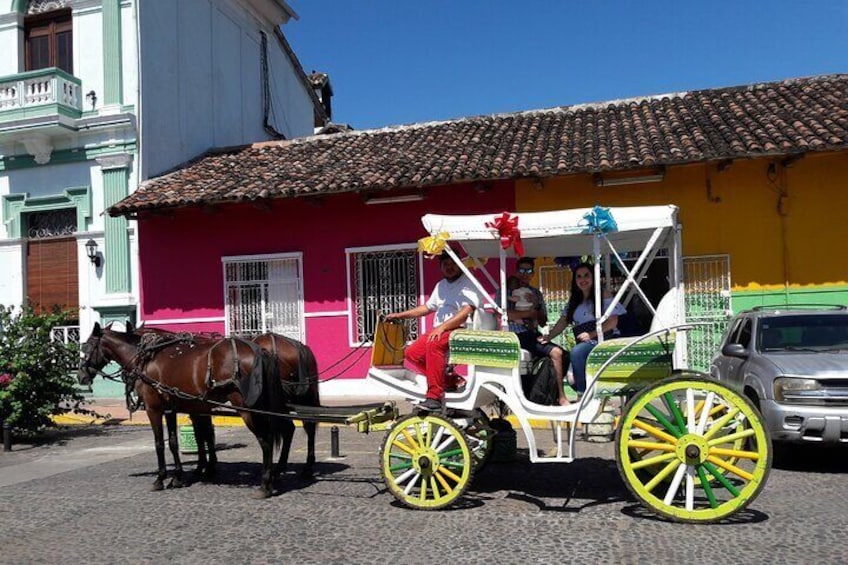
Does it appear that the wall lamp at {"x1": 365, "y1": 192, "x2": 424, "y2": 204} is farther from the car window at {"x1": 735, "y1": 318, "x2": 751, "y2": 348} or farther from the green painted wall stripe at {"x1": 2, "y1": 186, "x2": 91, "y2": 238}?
the car window at {"x1": 735, "y1": 318, "x2": 751, "y2": 348}

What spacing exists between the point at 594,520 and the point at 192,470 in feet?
14.9

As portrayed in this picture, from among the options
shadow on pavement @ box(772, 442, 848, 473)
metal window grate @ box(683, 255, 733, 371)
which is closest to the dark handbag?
shadow on pavement @ box(772, 442, 848, 473)

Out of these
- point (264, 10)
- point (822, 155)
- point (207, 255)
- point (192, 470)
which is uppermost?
point (264, 10)

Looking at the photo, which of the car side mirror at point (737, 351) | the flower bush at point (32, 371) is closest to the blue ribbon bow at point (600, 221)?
the car side mirror at point (737, 351)

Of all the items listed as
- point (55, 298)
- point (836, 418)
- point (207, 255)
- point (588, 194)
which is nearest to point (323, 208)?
point (207, 255)

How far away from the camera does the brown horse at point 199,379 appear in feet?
21.3

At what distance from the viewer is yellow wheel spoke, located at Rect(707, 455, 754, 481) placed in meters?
4.92

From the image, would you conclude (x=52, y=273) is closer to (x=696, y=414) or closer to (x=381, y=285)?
(x=381, y=285)

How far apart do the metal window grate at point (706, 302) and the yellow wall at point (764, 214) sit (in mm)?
157

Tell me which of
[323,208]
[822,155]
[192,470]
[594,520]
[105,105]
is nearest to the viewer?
[594,520]

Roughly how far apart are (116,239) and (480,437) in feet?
33.8

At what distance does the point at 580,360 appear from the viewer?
19.1 feet

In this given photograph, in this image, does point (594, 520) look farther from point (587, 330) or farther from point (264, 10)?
point (264, 10)

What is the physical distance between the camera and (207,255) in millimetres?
13859
